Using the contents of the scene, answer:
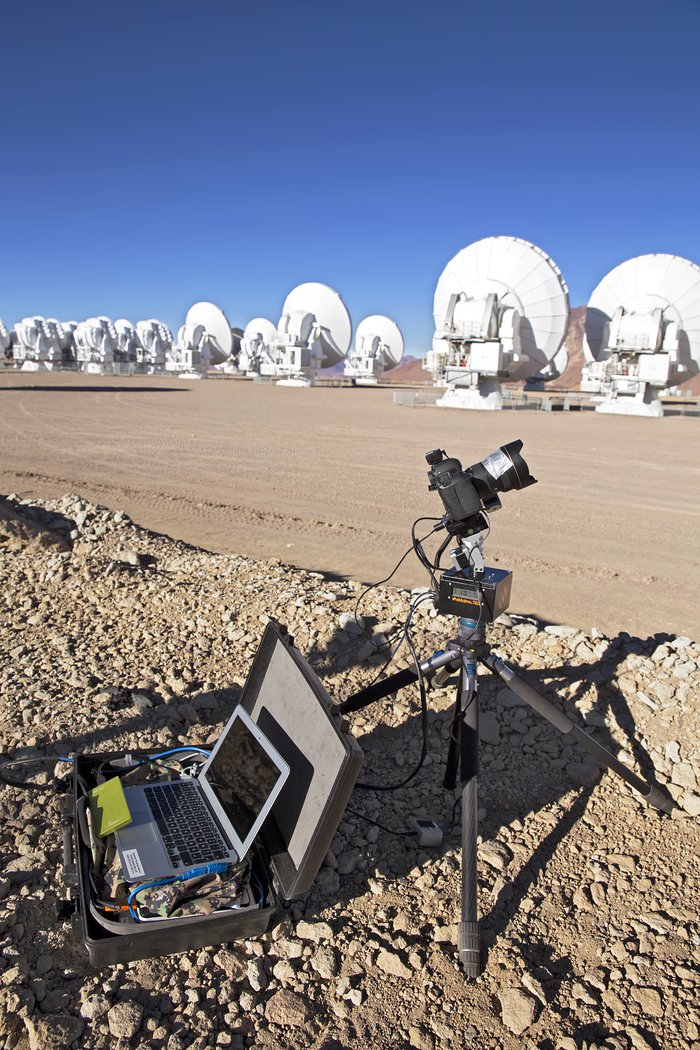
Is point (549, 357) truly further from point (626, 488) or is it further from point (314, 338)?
point (314, 338)

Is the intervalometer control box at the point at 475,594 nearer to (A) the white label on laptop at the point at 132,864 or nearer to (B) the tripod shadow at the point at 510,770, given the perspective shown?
(B) the tripod shadow at the point at 510,770

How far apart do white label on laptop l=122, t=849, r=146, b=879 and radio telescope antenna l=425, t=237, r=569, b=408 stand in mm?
33983

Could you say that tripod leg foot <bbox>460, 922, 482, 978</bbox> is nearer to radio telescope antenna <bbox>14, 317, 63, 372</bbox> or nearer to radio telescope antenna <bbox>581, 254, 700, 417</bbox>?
radio telescope antenna <bbox>581, 254, 700, 417</bbox>

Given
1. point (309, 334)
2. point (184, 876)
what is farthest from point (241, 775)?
point (309, 334)

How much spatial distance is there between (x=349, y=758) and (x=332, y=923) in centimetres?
96

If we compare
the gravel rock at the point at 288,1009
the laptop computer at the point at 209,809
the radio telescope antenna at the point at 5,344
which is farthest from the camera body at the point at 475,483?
the radio telescope antenna at the point at 5,344

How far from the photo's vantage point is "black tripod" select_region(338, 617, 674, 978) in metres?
2.66

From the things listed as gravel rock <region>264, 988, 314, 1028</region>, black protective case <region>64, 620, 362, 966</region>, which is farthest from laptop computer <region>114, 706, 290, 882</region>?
gravel rock <region>264, 988, 314, 1028</region>

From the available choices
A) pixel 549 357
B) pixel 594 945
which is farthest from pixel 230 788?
pixel 549 357

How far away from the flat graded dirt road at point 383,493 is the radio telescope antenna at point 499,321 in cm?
903

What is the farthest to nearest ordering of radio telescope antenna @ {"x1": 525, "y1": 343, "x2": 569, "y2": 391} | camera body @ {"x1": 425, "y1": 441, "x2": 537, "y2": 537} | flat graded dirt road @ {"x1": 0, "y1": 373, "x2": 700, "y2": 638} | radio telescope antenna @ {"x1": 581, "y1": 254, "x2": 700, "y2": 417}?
radio telescope antenna @ {"x1": 525, "y1": 343, "x2": 569, "y2": 391} < radio telescope antenna @ {"x1": 581, "y1": 254, "x2": 700, "y2": 417} < flat graded dirt road @ {"x1": 0, "y1": 373, "x2": 700, "y2": 638} < camera body @ {"x1": 425, "y1": 441, "x2": 537, "y2": 537}

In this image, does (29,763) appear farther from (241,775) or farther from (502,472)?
(502,472)

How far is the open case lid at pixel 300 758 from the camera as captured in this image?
2428 mm

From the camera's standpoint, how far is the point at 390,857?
324cm
